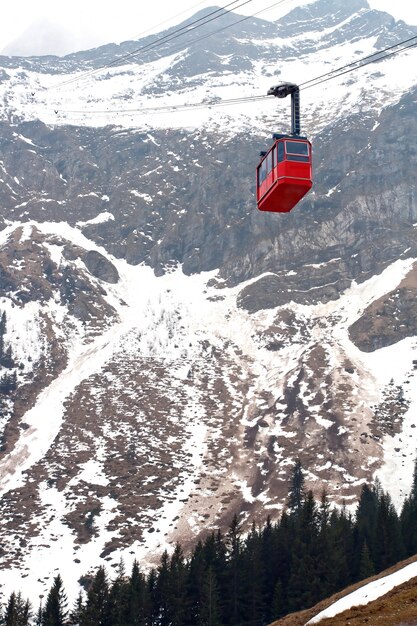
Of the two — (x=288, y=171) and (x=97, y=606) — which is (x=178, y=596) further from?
(x=288, y=171)

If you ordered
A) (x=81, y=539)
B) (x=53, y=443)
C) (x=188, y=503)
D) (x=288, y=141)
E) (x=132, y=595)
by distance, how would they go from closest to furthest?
(x=288, y=141), (x=132, y=595), (x=81, y=539), (x=188, y=503), (x=53, y=443)

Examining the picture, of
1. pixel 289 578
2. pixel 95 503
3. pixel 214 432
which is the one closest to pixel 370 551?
pixel 289 578

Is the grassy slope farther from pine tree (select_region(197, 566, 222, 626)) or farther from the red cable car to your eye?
pine tree (select_region(197, 566, 222, 626))

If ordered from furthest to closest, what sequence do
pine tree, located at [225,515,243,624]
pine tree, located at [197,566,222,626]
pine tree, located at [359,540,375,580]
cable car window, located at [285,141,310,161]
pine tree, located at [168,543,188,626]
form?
pine tree, located at [225,515,243,624] < pine tree, located at [168,543,188,626] < pine tree, located at [359,540,375,580] < pine tree, located at [197,566,222,626] < cable car window, located at [285,141,310,161]

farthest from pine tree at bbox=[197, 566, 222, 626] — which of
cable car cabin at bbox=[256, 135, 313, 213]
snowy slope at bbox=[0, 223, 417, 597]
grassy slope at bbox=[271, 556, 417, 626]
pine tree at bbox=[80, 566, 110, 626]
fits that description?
cable car cabin at bbox=[256, 135, 313, 213]

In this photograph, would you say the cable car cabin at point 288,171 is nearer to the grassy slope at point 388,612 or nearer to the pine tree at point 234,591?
the grassy slope at point 388,612

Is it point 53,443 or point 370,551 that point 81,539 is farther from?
point 370,551

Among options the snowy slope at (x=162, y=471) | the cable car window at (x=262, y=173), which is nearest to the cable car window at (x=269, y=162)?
the cable car window at (x=262, y=173)
